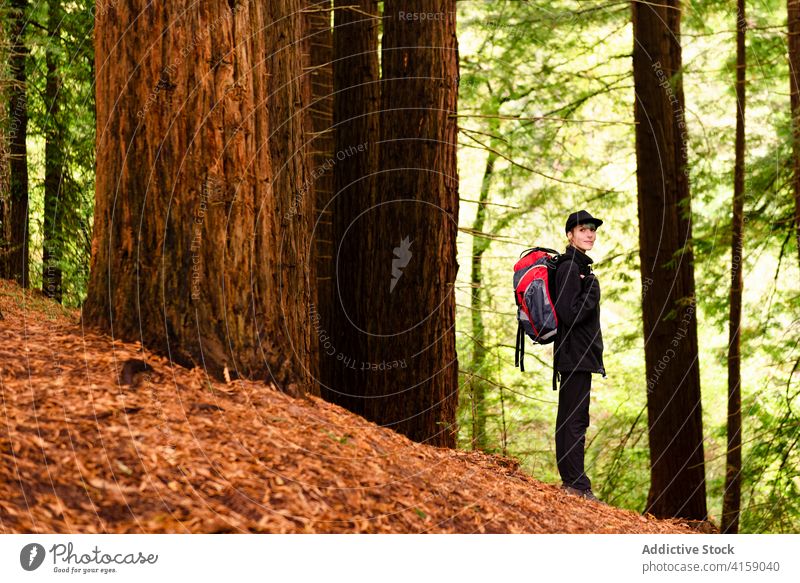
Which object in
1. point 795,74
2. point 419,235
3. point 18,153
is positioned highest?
point 18,153

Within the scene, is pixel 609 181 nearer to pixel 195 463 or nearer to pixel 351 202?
pixel 351 202

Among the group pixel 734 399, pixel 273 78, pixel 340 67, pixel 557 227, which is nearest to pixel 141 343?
pixel 273 78

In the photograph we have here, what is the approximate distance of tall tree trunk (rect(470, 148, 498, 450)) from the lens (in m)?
10.9

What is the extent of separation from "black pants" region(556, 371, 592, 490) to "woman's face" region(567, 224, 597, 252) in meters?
1.06

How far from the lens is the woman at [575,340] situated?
6.97 m

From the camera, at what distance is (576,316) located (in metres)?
6.94

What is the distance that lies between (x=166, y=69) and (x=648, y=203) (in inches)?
258

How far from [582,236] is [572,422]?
1.57 m

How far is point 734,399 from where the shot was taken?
31.2 feet

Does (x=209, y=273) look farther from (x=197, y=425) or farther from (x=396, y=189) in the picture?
(x=396, y=189)

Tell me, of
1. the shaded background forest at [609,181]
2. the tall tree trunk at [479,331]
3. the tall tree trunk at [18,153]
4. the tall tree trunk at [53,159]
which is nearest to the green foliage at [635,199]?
the shaded background forest at [609,181]

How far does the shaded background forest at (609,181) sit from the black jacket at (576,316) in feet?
4.93

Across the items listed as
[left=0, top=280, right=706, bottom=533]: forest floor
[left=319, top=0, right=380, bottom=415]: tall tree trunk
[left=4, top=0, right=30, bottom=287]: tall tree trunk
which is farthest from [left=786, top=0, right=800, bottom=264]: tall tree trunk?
[left=4, top=0, right=30, bottom=287]: tall tree trunk

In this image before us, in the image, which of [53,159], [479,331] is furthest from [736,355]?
[53,159]
